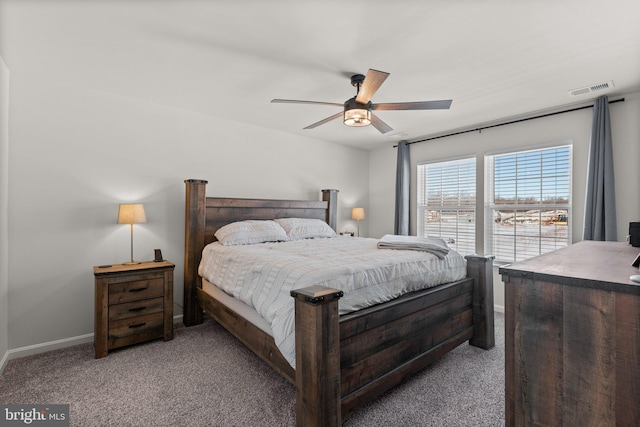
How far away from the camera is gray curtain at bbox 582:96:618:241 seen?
296 centimetres

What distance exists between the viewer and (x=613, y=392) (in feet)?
3.04

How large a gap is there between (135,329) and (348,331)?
214cm

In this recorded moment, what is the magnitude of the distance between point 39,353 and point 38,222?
3.84 ft

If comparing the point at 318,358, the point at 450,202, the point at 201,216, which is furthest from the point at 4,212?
the point at 450,202

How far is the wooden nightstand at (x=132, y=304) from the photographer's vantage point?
251 cm

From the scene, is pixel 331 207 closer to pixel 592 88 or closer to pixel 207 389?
pixel 207 389

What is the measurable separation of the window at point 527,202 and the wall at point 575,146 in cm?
9

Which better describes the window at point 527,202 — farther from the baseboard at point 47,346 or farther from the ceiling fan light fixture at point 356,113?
the baseboard at point 47,346

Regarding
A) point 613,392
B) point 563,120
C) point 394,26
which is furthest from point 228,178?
point 563,120

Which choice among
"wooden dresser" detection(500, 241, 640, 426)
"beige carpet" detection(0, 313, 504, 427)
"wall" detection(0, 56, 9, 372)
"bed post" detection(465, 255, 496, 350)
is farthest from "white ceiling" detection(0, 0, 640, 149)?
"beige carpet" detection(0, 313, 504, 427)

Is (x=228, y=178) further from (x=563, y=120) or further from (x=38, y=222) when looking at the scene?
(x=563, y=120)

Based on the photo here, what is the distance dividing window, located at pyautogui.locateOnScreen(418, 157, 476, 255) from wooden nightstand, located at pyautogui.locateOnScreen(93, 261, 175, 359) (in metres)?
3.51

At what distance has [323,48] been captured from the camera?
2172 millimetres

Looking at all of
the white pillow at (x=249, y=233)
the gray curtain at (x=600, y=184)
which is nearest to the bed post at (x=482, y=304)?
the gray curtain at (x=600, y=184)
